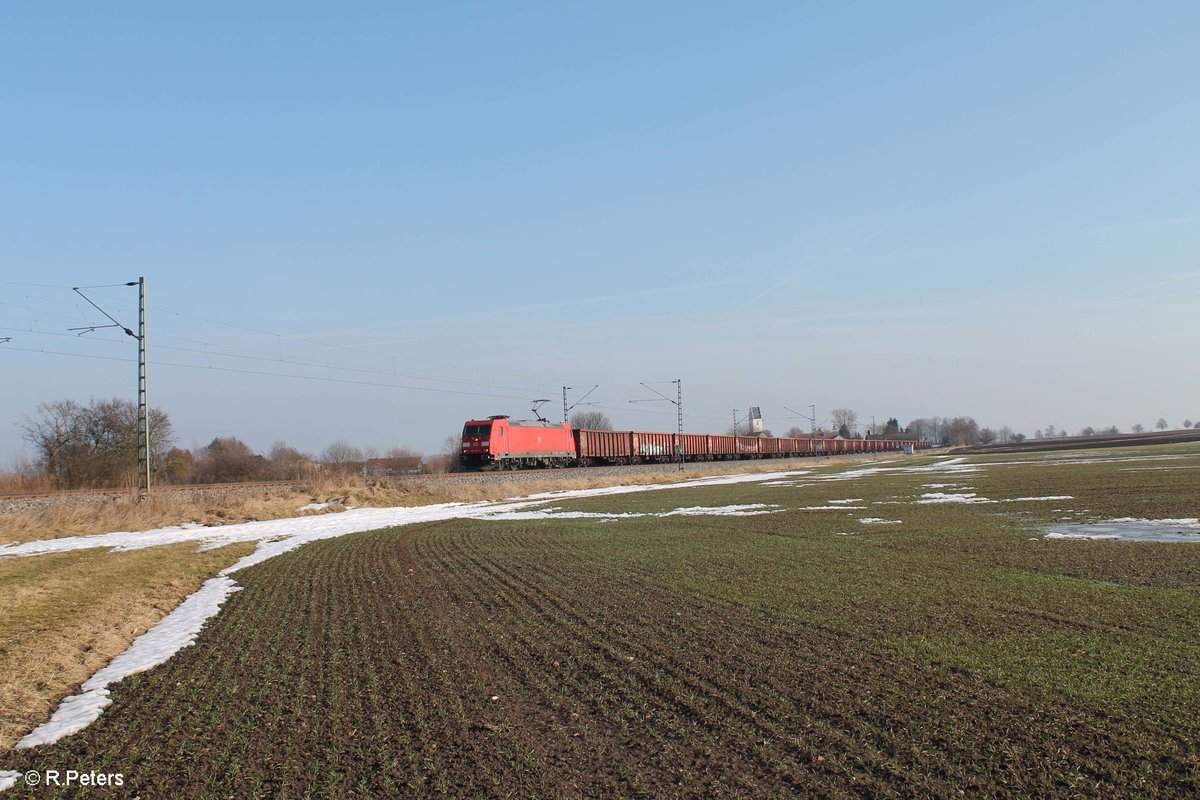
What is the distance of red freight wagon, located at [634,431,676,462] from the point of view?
223 ft

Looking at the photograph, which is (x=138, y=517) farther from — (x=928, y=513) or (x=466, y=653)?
(x=928, y=513)

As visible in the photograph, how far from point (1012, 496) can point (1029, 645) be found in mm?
19709

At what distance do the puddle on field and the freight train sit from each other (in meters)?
36.5

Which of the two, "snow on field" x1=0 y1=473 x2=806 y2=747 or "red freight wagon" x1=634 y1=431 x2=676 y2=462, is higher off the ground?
"red freight wagon" x1=634 y1=431 x2=676 y2=462

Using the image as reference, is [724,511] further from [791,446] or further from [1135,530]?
[791,446]

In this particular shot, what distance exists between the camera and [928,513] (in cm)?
2003

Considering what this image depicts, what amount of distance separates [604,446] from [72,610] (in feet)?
174

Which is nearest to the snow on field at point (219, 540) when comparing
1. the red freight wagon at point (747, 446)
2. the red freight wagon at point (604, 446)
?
the red freight wagon at point (604, 446)

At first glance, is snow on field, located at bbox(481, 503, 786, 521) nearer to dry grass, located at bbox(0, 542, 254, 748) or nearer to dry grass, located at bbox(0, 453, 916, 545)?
dry grass, located at bbox(0, 453, 916, 545)

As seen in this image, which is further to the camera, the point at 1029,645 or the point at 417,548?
the point at 417,548

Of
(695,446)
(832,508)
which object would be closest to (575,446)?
(695,446)

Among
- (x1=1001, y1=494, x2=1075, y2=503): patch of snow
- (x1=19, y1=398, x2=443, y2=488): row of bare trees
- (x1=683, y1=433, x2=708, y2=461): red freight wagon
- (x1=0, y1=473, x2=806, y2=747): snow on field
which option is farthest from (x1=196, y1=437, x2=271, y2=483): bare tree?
(x1=1001, y1=494, x2=1075, y2=503): patch of snow

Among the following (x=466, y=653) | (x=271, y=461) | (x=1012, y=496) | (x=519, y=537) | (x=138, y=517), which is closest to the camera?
(x=466, y=653)

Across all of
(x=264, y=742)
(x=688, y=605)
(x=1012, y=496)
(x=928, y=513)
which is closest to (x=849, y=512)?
(x=928, y=513)
